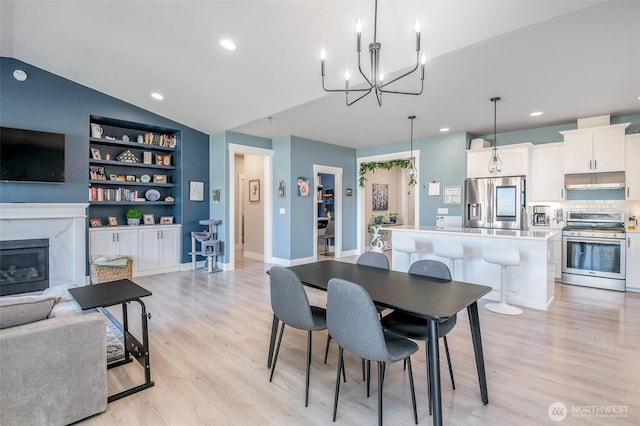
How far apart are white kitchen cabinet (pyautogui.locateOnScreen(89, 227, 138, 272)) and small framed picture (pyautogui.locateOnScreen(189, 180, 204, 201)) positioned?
3.81 feet

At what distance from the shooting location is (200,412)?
193cm

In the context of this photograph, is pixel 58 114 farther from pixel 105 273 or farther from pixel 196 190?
pixel 105 273

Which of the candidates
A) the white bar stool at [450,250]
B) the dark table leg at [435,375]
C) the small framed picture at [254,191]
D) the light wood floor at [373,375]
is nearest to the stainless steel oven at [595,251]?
Answer: the light wood floor at [373,375]

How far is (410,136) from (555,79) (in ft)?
9.67

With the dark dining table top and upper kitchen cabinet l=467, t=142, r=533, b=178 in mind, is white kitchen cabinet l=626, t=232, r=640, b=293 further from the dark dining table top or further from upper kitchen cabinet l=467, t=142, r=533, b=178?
the dark dining table top

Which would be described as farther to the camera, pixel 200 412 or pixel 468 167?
pixel 468 167

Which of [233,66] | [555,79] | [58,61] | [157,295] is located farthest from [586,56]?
[58,61]

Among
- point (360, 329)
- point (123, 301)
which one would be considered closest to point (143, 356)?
point (123, 301)

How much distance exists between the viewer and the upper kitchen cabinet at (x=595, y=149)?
4625mm

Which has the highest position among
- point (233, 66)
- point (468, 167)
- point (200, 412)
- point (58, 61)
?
point (58, 61)

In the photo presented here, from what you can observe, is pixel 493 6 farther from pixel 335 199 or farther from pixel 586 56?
pixel 335 199

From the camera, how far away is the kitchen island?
372 cm

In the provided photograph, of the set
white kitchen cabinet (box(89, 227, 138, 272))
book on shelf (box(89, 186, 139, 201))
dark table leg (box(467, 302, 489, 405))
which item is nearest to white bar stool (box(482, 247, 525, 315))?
dark table leg (box(467, 302, 489, 405))

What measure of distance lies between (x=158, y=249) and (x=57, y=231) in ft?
4.91
